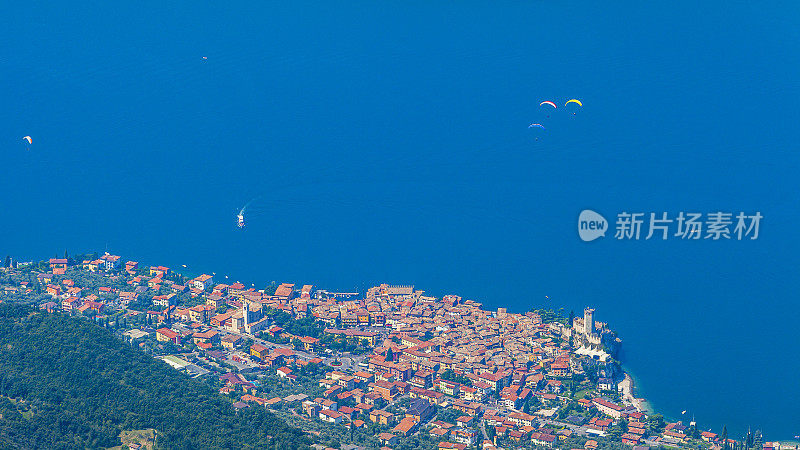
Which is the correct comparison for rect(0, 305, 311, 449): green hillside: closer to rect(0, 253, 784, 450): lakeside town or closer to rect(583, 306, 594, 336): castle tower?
rect(0, 253, 784, 450): lakeside town

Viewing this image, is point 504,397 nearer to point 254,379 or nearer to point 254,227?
point 254,379

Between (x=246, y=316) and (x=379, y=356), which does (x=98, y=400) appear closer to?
(x=246, y=316)

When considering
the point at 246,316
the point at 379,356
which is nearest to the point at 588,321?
the point at 379,356

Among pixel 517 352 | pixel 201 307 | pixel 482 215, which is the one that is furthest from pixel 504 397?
pixel 482 215

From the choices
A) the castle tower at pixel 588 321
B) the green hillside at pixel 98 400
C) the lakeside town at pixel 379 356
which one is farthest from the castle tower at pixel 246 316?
the castle tower at pixel 588 321

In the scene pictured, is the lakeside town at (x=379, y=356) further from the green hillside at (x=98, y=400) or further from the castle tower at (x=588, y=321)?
the green hillside at (x=98, y=400)

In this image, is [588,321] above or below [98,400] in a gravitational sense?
above

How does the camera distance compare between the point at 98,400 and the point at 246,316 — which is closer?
the point at 98,400

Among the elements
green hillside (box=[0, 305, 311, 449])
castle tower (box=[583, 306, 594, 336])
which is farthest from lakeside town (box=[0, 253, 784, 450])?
green hillside (box=[0, 305, 311, 449])
